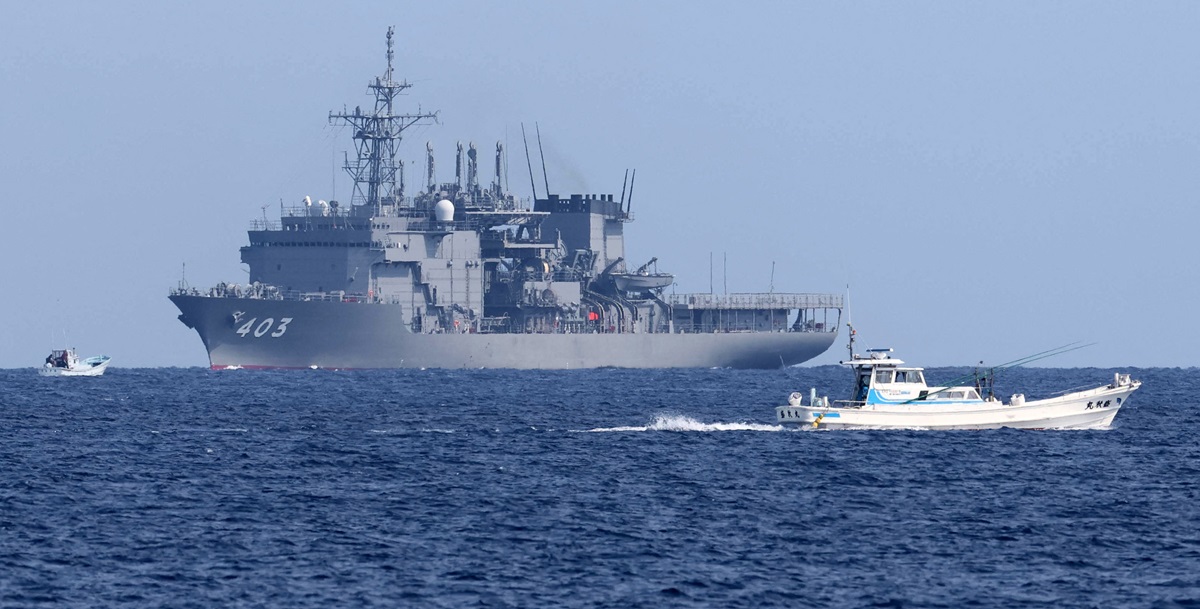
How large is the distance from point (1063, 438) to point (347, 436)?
771 inches

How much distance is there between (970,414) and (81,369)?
71.1m

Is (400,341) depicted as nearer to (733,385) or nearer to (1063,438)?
(733,385)

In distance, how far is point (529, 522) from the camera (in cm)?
3272

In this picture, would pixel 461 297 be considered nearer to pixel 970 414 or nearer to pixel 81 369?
pixel 81 369

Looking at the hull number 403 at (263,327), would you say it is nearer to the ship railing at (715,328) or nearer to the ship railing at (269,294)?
the ship railing at (269,294)

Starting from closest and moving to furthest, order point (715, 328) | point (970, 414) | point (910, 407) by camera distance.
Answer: point (910, 407), point (970, 414), point (715, 328)

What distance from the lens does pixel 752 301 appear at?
389 feet

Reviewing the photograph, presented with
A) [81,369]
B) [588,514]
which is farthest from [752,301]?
[588,514]

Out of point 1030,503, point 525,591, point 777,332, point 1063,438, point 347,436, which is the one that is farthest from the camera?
point 777,332

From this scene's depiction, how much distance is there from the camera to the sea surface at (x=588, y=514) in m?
26.1

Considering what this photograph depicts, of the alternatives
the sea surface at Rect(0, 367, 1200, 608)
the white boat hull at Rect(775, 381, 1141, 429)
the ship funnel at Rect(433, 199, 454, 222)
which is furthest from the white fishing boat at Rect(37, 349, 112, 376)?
the white boat hull at Rect(775, 381, 1141, 429)

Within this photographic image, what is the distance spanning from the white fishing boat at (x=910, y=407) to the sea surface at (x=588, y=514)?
1.82ft

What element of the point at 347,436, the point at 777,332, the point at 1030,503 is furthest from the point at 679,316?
the point at 1030,503

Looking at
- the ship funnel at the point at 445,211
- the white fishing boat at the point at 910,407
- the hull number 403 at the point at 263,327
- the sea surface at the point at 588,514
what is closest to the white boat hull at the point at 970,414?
the white fishing boat at the point at 910,407
